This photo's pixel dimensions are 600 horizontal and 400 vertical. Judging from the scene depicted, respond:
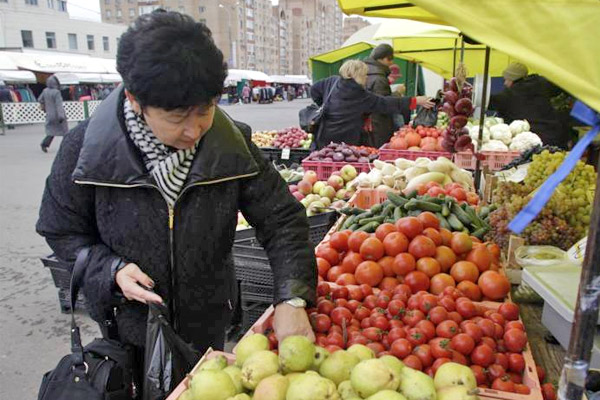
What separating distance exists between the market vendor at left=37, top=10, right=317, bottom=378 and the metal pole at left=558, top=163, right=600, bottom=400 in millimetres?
867

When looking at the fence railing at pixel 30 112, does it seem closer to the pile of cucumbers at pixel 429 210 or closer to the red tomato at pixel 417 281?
the pile of cucumbers at pixel 429 210

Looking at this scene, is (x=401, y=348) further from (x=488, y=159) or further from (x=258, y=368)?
(x=488, y=159)

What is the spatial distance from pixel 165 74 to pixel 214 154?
0.43 meters

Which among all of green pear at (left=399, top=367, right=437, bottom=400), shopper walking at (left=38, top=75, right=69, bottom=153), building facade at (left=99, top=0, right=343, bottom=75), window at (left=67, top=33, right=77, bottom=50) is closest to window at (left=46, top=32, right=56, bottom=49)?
window at (left=67, top=33, right=77, bottom=50)

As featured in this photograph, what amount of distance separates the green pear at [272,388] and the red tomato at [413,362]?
1.78 feet

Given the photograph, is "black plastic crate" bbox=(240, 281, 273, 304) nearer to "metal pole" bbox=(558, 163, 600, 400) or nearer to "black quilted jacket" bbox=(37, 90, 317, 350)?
"black quilted jacket" bbox=(37, 90, 317, 350)

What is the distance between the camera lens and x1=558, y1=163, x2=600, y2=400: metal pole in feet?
3.26

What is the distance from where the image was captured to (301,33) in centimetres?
10900

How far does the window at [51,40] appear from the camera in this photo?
150 ft

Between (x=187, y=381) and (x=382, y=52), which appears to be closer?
(x=187, y=381)

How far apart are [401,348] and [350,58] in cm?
1330

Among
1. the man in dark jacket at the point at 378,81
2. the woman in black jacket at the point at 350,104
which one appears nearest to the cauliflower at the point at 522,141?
the woman in black jacket at the point at 350,104

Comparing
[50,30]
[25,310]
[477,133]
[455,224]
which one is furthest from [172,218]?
[50,30]

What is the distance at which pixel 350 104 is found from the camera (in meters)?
6.29
